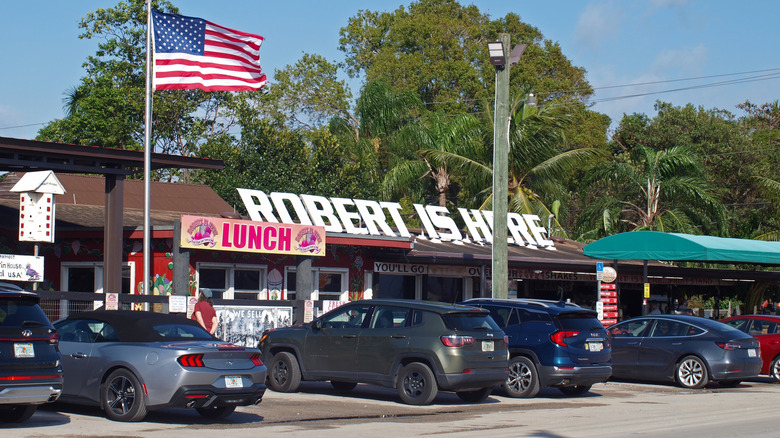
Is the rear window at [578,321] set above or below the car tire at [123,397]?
above

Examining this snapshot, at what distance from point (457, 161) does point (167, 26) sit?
20459 mm

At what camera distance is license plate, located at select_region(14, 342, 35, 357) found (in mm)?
10688

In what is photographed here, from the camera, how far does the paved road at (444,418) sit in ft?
37.3

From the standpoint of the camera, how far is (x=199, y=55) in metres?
20.4

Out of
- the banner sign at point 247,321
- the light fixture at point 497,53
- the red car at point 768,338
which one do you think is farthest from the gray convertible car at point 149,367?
the red car at point 768,338

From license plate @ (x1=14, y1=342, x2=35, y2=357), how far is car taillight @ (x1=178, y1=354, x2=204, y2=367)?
5.77 ft

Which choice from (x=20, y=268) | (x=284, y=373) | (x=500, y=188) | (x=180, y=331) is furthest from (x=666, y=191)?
(x=180, y=331)

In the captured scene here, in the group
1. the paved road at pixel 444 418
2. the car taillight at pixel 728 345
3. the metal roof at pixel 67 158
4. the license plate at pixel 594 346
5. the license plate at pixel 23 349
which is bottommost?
the paved road at pixel 444 418

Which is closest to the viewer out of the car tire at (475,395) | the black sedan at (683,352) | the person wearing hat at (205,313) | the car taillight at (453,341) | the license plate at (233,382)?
the license plate at (233,382)

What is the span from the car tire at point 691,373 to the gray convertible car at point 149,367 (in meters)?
10.1

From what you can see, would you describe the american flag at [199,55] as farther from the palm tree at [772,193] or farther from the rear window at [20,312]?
the palm tree at [772,193]

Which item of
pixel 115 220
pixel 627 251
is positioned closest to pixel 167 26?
pixel 115 220

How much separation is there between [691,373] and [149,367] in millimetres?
11788

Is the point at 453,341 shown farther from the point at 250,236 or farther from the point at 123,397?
the point at 250,236
